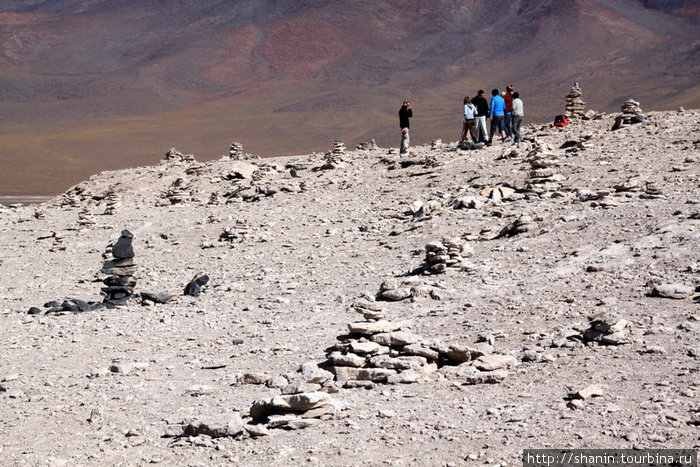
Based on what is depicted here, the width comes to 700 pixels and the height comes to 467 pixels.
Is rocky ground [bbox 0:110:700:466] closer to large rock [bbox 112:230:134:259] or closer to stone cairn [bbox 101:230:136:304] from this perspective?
stone cairn [bbox 101:230:136:304]

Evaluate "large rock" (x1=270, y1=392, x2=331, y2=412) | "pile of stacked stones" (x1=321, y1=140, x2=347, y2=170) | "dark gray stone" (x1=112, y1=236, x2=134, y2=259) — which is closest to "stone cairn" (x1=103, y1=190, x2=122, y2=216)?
"pile of stacked stones" (x1=321, y1=140, x2=347, y2=170)

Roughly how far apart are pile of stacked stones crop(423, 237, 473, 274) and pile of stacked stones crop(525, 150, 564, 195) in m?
3.60

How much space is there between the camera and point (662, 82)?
74.4 m

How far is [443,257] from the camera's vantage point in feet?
31.3

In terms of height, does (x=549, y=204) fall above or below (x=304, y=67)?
below

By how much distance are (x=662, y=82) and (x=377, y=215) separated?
221 feet

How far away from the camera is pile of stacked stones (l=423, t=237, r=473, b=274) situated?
31.2 ft

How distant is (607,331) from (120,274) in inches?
258

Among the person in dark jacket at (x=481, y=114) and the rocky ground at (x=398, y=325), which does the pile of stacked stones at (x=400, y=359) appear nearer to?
the rocky ground at (x=398, y=325)

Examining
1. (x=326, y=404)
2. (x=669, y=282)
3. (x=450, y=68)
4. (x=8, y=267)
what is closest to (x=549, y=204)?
(x=669, y=282)

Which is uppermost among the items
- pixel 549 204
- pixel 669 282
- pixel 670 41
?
pixel 670 41

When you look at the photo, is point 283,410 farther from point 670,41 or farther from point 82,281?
point 670,41

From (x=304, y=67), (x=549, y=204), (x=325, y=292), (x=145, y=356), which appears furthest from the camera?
(x=304, y=67)

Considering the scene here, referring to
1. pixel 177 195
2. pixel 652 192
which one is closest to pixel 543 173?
pixel 652 192
